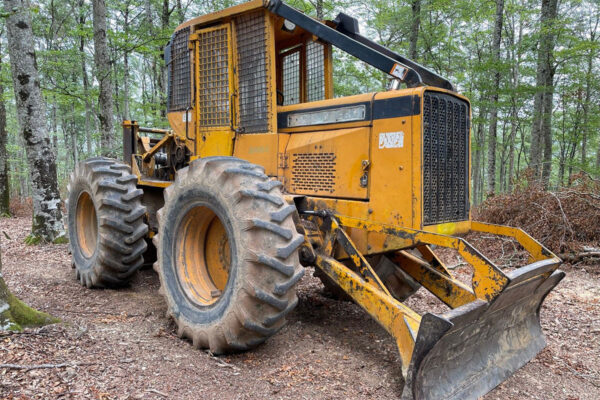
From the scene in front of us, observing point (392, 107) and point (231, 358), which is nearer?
point (231, 358)

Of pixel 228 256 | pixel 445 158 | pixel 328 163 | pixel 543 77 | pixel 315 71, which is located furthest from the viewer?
pixel 543 77

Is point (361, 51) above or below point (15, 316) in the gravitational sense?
above

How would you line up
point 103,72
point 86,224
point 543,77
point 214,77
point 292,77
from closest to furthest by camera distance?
1. point 214,77
2. point 292,77
3. point 86,224
4. point 103,72
5. point 543,77

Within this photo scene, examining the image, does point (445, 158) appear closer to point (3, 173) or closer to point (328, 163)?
point (328, 163)

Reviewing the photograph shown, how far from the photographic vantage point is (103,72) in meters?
10.2

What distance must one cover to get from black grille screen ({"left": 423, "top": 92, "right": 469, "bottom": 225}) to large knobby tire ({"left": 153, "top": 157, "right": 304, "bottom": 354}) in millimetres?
1263

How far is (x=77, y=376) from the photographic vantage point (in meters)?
2.82

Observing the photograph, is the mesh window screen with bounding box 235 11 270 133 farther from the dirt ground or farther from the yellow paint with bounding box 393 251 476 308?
the dirt ground

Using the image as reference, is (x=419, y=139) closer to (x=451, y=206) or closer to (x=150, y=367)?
(x=451, y=206)

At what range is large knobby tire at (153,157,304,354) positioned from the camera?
3203mm

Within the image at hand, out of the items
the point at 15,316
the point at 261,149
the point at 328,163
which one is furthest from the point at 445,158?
the point at 15,316

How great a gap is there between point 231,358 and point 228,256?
108cm

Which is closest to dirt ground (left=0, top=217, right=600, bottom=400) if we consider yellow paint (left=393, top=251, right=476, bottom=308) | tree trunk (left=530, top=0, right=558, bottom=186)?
yellow paint (left=393, top=251, right=476, bottom=308)

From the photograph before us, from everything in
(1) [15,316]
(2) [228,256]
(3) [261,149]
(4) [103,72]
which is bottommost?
(1) [15,316]
